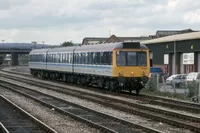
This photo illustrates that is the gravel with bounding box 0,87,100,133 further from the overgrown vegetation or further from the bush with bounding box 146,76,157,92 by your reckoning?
the bush with bounding box 146,76,157,92

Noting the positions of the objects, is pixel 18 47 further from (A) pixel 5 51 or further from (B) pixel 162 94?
(B) pixel 162 94

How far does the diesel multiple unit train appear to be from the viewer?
2688cm

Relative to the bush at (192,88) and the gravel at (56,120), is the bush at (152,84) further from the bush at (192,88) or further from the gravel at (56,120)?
the gravel at (56,120)

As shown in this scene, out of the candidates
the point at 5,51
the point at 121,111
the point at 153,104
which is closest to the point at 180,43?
the point at 153,104

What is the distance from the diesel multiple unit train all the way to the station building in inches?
566

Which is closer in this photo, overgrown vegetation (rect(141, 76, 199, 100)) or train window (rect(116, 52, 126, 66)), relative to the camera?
overgrown vegetation (rect(141, 76, 199, 100))

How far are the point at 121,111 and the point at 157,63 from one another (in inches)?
1472

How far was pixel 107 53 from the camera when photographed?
27.9m

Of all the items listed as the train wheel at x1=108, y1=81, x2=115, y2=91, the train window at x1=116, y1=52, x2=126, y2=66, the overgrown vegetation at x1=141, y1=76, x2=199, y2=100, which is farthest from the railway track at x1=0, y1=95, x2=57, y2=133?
the overgrown vegetation at x1=141, y1=76, x2=199, y2=100

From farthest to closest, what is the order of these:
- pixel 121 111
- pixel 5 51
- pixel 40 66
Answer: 1. pixel 5 51
2. pixel 40 66
3. pixel 121 111

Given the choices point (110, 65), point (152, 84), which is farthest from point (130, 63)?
point (152, 84)

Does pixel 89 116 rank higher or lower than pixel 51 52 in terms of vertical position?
lower

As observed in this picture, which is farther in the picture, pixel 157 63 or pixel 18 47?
pixel 18 47

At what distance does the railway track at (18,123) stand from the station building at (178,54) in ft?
98.0
